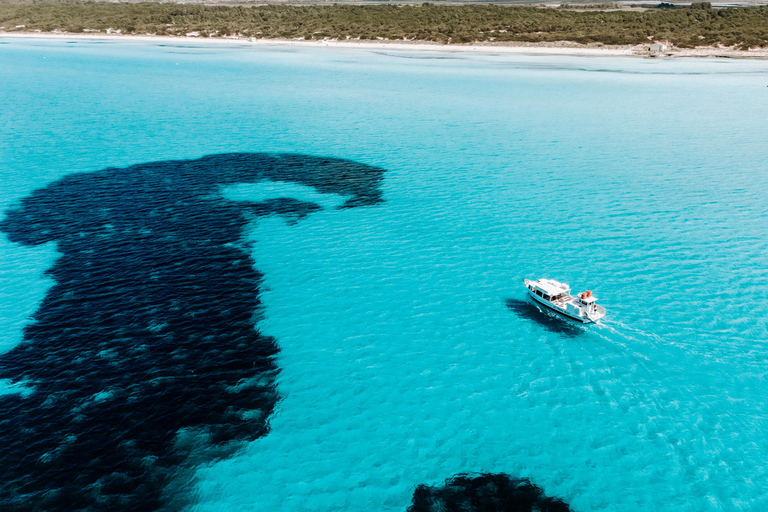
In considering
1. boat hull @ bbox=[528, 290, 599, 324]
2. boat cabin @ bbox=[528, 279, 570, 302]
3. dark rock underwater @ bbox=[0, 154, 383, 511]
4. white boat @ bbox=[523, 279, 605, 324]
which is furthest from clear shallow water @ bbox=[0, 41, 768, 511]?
dark rock underwater @ bbox=[0, 154, 383, 511]

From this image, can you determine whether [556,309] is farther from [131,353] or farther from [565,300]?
[131,353]

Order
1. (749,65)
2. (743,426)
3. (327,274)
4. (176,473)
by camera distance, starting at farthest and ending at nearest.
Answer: (749,65), (327,274), (743,426), (176,473)

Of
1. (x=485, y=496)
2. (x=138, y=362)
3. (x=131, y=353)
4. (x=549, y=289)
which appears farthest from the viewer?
(x=549, y=289)

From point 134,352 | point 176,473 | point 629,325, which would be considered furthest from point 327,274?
point 629,325

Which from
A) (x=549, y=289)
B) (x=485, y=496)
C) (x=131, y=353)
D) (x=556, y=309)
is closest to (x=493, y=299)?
(x=549, y=289)

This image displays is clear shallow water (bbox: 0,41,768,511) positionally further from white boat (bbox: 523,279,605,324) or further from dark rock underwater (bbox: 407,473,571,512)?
white boat (bbox: 523,279,605,324)

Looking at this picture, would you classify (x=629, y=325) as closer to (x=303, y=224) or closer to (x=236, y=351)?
(x=236, y=351)
